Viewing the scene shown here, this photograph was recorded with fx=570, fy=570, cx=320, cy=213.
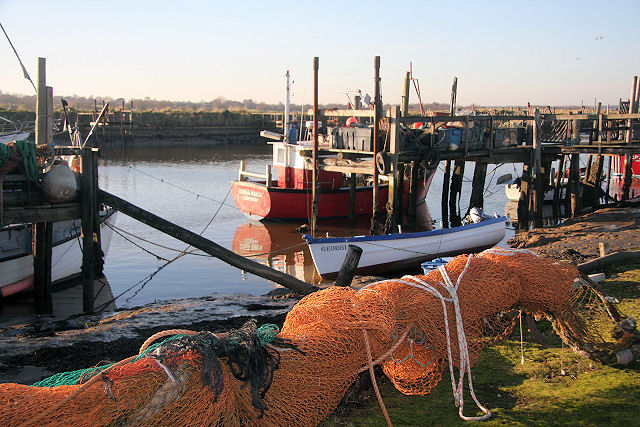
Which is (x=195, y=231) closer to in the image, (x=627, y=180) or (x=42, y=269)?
(x=42, y=269)

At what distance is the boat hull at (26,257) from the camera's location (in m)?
11.6

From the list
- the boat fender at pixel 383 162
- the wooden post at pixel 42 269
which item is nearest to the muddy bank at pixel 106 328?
the wooden post at pixel 42 269

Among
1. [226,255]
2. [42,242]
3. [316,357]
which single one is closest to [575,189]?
[226,255]

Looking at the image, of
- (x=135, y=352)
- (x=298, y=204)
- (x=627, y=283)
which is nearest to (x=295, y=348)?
(x=135, y=352)

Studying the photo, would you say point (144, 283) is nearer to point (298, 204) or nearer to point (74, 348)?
point (74, 348)

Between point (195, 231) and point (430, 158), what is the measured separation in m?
8.57

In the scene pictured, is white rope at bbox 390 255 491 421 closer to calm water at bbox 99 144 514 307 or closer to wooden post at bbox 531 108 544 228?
calm water at bbox 99 144 514 307

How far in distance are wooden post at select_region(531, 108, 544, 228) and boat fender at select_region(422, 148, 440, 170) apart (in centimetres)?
404

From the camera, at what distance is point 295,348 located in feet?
13.7

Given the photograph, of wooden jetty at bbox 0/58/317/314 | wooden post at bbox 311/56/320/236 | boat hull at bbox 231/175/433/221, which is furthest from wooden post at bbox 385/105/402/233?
wooden jetty at bbox 0/58/317/314

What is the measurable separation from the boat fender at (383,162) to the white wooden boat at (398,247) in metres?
2.35

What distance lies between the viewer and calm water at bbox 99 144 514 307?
1365cm

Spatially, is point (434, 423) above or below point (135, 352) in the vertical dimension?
above

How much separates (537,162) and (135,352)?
50.7 feet
